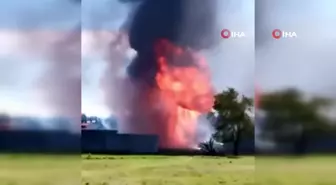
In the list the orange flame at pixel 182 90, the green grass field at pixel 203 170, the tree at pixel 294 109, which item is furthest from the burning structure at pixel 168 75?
the tree at pixel 294 109

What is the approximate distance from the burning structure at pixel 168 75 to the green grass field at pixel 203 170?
0.11 meters

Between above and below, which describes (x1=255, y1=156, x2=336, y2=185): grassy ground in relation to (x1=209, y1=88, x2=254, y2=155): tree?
below

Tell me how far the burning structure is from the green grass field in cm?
11

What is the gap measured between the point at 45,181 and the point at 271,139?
1061mm

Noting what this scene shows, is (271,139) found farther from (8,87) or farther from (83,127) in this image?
(8,87)

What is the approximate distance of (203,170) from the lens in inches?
102

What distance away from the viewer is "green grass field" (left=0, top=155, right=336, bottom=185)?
2584 mm

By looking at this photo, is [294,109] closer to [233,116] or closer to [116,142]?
[233,116]

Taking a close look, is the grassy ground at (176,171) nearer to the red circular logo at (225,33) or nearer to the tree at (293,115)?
the tree at (293,115)

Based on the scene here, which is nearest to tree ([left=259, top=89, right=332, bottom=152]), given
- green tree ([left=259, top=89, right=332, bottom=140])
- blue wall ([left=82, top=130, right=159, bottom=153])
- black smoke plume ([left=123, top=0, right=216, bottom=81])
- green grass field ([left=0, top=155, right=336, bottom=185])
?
green tree ([left=259, top=89, right=332, bottom=140])

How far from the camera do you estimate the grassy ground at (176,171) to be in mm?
2584

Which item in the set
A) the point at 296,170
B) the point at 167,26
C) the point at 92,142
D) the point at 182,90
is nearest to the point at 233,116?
the point at 182,90

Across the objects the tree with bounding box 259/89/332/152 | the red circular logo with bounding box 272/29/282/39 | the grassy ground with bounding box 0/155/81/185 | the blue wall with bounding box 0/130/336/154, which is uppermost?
the red circular logo with bounding box 272/29/282/39

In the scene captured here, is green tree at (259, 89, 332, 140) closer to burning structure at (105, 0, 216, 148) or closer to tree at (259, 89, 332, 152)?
tree at (259, 89, 332, 152)
